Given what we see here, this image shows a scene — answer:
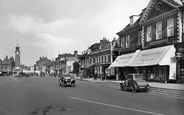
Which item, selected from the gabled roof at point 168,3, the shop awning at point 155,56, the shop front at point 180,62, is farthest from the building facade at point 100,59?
the shop front at point 180,62

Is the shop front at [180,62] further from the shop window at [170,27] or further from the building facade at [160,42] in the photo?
the shop window at [170,27]

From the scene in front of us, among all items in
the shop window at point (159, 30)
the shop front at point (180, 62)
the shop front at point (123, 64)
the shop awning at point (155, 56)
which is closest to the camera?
the shop front at point (180, 62)

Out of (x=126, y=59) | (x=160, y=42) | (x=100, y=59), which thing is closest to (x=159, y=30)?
(x=160, y=42)

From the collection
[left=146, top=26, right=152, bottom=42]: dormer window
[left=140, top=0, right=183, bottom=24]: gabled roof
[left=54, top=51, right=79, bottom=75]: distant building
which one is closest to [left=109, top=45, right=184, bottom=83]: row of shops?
[left=146, top=26, right=152, bottom=42]: dormer window

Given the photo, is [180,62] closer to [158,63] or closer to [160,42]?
[158,63]

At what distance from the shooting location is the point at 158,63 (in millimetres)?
25281

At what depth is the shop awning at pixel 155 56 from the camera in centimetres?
2548

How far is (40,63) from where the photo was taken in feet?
603

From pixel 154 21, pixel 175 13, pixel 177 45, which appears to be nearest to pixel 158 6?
pixel 154 21

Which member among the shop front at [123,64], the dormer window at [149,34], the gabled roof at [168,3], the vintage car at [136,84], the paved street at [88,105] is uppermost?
the gabled roof at [168,3]

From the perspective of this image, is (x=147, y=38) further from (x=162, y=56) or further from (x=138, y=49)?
(x=162, y=56)

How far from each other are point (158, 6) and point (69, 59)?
77.0 meters

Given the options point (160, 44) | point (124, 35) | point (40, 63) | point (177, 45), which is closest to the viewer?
point (177, 45)

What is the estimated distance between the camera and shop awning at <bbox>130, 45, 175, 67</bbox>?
1003 inches
